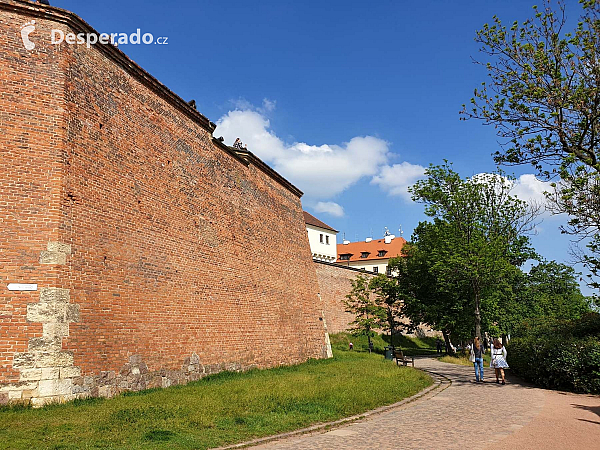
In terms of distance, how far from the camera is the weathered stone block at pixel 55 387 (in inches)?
337

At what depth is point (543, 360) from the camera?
1402 centimetres

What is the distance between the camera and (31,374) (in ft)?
27.9

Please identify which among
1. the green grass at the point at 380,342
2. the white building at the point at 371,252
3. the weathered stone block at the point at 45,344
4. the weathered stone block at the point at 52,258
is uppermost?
the white building at the point at 371,252

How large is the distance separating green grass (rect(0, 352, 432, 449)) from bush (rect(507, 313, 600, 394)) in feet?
14.5

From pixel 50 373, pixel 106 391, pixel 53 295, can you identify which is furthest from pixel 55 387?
pixel 53 295

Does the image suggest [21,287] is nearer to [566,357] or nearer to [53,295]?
[53,295]

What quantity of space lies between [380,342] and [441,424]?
1223 inches

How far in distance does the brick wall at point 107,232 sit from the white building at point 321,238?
41.5 metres

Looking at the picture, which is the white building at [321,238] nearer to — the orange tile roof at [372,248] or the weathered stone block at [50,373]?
the orange tile roof at [372,248]

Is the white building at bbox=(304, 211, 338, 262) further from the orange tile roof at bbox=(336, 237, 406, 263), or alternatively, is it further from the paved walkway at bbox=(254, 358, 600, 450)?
the paved walkway at bbox=(254, 358, 600, 450)

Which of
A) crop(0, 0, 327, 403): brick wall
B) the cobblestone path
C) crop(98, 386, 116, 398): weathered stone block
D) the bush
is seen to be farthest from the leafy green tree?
crop(98, 386, 116, 398): weathered stone block

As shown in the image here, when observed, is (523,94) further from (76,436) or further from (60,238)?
(76,436)

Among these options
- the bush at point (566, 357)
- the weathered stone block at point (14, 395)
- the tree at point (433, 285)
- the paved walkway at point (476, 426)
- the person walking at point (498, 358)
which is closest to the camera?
the paved walkway at point (476, 426)

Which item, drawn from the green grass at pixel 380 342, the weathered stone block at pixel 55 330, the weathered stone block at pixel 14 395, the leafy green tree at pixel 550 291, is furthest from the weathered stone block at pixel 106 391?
the leafy green tree at pixel 550 291
